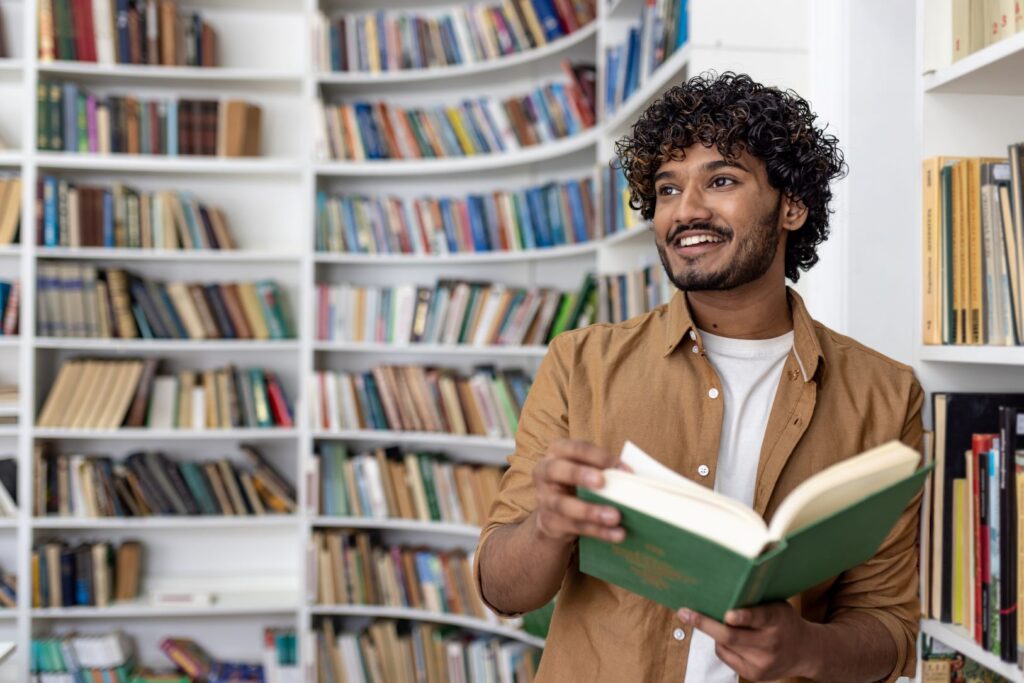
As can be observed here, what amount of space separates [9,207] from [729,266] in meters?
3.03

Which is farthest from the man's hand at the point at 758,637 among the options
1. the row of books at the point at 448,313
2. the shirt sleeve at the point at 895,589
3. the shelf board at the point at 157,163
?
the shelf board at the point at 157,163

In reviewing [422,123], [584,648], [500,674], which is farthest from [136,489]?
[584,648]

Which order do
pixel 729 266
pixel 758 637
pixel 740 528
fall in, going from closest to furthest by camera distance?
pixel 740 528, pixel 758 637, pixel 729 266

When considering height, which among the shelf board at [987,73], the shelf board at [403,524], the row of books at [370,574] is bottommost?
the row of books at [370,574]

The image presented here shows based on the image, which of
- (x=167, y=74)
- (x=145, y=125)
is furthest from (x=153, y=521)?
(x=167, y=74)

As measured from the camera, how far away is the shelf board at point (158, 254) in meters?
3.46

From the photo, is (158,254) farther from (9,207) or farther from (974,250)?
(974,250)

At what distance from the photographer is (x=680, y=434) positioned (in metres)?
1.31

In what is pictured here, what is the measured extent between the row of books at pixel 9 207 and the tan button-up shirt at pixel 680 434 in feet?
9.22

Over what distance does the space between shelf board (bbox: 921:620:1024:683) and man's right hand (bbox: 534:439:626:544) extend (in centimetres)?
61

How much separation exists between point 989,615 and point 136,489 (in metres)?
2.99

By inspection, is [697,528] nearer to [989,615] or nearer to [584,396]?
[584,396]

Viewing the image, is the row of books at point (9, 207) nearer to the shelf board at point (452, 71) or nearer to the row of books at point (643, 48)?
the shelf board at point (452, 71)

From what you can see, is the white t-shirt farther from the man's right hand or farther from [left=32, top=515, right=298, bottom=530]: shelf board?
[left=32, top=515, right=298, bottom=530]: shelf board
